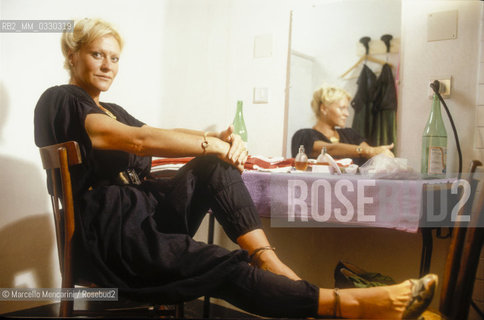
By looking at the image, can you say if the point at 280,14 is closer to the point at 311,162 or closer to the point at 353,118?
the point at 353,118

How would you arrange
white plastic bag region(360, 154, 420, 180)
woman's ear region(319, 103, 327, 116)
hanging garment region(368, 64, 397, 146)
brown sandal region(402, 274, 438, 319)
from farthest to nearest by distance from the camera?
woman's ear region(319, 103, 327, 116) → hanging garment region(368, 64, 397, 146) → white plastic bag region(360, 154, 420, 180) → brown sandal region(402, 274, 438, 319)

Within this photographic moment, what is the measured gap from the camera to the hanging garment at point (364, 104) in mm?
1450

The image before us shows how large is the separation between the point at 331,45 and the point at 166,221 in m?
1.03

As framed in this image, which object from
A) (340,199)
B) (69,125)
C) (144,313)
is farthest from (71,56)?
(340,199)

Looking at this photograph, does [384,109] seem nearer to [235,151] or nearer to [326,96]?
[326,96]

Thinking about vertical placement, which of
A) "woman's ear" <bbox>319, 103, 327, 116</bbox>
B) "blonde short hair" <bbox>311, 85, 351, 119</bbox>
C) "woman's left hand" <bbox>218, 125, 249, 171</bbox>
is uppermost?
"blonde short hair" <bbox>311, 85, 351, 119</bbox>

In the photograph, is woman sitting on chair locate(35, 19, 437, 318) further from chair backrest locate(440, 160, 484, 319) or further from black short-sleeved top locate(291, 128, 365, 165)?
black short-sleeved top locate(291, 128, 365, 165)

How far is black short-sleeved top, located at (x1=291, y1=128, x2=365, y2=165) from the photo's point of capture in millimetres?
1480

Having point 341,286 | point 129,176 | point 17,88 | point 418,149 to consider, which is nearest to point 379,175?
point 341,286

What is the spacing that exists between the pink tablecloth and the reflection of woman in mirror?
438 millimetres

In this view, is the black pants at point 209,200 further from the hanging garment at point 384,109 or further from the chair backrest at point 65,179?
the hanging garment at point 384,109

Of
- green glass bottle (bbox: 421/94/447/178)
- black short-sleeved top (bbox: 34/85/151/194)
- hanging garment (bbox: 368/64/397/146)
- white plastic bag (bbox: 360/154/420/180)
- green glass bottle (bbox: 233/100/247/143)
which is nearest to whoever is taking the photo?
black short-sleeved top (bbox: 34/85/151/194)

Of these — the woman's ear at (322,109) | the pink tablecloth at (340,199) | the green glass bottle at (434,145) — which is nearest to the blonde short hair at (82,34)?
the pink tablecloth at (340,199)

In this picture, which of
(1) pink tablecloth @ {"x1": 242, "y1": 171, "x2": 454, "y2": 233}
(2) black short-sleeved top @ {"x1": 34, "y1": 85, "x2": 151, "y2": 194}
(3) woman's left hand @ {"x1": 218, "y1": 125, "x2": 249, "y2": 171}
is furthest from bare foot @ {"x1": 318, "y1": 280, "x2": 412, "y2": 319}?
(2) black short-sleeved top @ {"x1": 34, "y1": 85, "x2": 151, "y2": 194}
